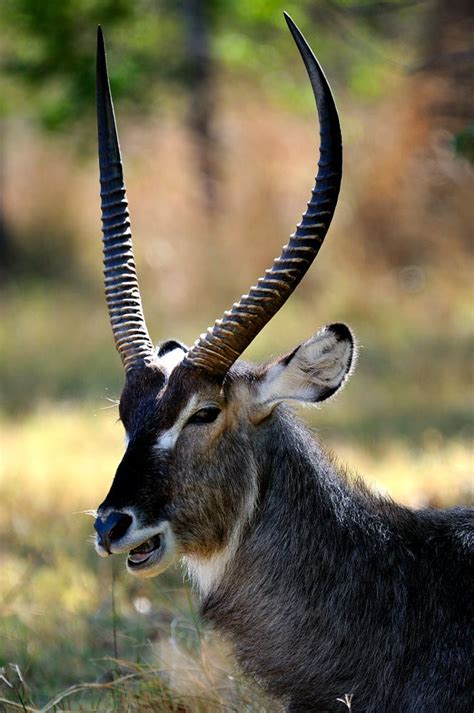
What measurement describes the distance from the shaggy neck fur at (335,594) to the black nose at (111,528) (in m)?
0.57

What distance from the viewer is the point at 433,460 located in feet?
30.2

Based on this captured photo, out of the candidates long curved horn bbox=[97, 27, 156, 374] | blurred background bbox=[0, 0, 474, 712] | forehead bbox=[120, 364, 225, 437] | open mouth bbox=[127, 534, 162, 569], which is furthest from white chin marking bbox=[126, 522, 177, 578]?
blurred background bbox=[0, 0, 474, 712]

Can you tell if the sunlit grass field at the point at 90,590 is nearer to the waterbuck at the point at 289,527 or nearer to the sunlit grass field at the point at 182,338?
the sunlit grass field at the point at 182,338

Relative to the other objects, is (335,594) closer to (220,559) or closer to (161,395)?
(220,559)

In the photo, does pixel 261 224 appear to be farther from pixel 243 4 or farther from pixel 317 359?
pixel 317 359

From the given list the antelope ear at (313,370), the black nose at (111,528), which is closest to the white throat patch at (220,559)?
the antelope ear at (313,370)

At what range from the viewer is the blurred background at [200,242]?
800cm

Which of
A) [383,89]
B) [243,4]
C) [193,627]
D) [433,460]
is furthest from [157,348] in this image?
[383,89]

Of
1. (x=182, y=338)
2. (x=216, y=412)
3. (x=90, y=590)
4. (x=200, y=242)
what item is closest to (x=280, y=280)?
(x=216, y=412)

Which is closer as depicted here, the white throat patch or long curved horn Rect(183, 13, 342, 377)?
long curved horn Rect(183, 13, 342, 377)

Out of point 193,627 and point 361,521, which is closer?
point 361,521

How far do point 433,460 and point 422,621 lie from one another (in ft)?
15.6

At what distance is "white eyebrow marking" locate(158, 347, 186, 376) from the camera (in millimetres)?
4816

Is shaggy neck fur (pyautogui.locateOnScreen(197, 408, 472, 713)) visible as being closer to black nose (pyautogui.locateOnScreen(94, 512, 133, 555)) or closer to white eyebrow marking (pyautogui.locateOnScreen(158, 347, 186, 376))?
white eyebrow marking (pyautogui.locateOnScreen(158, 347, 186, 376))
